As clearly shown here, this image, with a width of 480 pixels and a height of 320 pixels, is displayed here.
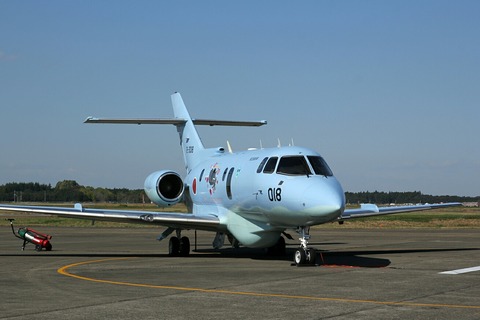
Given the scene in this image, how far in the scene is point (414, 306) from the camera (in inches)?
460

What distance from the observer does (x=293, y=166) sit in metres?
20.5

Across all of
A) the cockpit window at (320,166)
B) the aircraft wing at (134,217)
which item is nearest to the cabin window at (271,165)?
the cockpit window at (320,166)

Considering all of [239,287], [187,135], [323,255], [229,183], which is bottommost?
[239,287]

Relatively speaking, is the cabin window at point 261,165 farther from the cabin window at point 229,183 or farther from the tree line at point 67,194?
the tree line at point 67,194

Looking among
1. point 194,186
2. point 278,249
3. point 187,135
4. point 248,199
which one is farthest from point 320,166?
point 187,135

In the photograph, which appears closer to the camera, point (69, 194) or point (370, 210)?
point (370, 210)

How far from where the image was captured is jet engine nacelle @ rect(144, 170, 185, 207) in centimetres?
2742

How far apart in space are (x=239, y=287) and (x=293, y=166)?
6.59 metres

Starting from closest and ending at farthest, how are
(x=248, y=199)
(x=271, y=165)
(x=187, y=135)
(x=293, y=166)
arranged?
(x=293, y=166) < (x=271, y=165) < (x=248, y=199) < (x=187, y=135)

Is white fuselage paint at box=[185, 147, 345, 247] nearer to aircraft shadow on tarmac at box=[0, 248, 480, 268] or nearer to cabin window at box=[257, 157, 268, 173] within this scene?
cabin window at box=[257, 157, 268, 173]

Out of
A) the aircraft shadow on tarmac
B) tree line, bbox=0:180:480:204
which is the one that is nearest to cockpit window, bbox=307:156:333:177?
the aircraft shadow on tarmac

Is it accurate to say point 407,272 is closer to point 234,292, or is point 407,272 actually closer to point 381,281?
point 381,281

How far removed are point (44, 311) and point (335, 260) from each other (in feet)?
39.8

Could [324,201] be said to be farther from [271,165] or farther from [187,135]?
[187,135]
